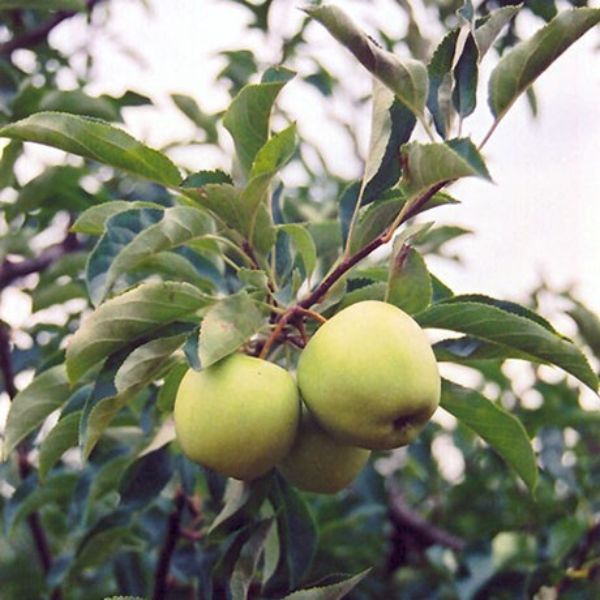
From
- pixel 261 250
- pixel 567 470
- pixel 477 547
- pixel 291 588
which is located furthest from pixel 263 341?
pixel 567 470

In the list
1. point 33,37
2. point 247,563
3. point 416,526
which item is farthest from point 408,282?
point 416,526

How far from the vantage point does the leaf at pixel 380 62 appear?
883 mm

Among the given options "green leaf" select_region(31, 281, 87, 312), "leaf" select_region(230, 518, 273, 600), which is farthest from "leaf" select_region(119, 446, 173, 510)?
"green leaf" select_region(31, 281, 87, 312)

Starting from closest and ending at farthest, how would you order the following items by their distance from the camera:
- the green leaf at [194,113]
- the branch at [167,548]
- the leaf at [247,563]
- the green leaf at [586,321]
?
the leaf at [247,563] → the branch at [167,548] → the green leaf at [586,321] → the green leaf at [194,113]

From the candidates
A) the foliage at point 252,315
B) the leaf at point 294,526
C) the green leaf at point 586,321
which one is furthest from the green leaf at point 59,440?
the green leaf at point 586,321

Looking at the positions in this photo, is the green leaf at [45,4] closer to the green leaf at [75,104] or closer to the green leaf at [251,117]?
the green leaf at [75,104]

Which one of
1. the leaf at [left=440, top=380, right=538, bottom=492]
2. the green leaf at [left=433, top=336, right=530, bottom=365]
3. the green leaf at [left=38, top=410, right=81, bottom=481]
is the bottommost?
the green leaf at [left=38, top=410, right=81, bottom=481]

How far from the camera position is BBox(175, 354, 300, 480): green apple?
925mm

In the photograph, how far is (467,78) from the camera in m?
0.98

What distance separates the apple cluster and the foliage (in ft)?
0.15

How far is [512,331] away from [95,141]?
0.49m

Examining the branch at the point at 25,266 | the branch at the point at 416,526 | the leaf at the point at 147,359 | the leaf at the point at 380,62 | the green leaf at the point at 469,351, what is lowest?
the branch at the point at 416,526

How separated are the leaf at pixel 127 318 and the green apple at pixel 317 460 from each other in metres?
0.18

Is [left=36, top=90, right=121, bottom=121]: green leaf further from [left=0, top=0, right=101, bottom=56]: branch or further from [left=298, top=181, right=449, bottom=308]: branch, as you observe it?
[left=298, top=181, right=449, bottom=308]: branch
